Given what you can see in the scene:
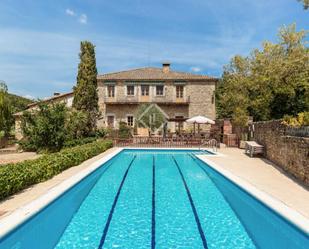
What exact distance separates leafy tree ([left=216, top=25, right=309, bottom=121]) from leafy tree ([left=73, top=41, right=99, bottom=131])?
460 inches

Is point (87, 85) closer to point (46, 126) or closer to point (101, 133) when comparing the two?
point (101, 133)

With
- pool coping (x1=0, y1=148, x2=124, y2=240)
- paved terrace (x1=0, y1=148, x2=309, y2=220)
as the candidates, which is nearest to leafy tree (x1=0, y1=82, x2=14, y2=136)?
paved terrace (x1=0, y1=148, x2=309, y2=220)

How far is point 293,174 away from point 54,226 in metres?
7.32

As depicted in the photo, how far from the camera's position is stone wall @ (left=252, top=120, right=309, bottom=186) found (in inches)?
315

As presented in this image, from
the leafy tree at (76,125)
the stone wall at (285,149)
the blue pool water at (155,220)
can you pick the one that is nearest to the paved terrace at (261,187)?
the stone wall at (285,149)

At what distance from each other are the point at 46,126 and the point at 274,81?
49.0ft

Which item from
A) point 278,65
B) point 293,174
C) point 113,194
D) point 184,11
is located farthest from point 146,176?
point 278,65

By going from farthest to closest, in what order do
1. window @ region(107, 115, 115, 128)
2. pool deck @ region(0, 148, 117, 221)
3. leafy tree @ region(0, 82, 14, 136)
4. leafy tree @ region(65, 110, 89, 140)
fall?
window @ region(107, 115, 115, 128)
leafy tree @ region(0, 82, 14, 136)
leafy tree @ region(65, 110, 89, 140)
pool deck @ region(0, 148, 117, 221)

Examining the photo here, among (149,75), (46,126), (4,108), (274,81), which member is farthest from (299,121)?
(149,75)

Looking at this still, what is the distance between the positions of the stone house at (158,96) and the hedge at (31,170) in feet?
60.2

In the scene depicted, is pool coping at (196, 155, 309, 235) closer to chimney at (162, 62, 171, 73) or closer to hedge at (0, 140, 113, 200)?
hedge at (0, 140, 113, 200)

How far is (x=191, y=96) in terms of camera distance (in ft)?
98.1

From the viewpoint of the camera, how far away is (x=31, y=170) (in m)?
7.57

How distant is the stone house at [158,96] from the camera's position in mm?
29828
